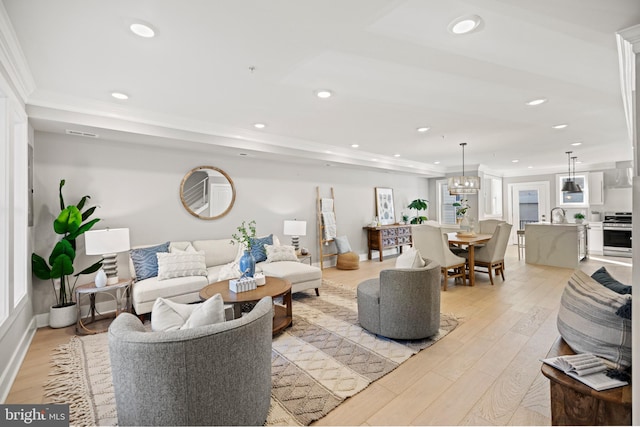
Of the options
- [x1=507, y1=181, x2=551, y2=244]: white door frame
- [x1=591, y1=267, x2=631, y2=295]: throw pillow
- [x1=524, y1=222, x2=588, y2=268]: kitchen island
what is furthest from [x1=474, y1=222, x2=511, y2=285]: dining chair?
[x1=507, y1=181, x2=551, y2=244]: white door frame

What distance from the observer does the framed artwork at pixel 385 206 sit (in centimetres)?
762

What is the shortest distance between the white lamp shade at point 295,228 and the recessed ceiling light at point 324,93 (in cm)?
260

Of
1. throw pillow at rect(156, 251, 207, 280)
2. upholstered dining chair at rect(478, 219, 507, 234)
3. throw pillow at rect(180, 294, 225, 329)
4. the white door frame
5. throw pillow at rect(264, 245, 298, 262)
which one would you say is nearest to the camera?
throw pillow at rect(180, 294, 225, 329)

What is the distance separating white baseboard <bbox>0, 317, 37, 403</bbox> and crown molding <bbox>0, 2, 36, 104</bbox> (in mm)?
2198

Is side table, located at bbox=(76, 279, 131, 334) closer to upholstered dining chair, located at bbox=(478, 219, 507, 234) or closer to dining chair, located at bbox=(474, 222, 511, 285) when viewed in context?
dining chair, located at bbox=(474, 222, 511, 285)

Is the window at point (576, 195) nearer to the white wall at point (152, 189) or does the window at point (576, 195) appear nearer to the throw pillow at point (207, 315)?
the white wall at point (152, 189)

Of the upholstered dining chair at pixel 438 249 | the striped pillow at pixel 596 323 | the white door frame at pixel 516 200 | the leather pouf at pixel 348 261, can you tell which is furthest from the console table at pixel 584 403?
the white door frame at pixel 516 200

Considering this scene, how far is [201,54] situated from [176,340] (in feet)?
6.45

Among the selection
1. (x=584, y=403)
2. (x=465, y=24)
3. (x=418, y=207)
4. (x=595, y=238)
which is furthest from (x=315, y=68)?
(x=595, y=238)

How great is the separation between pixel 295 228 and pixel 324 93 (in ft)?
9.15

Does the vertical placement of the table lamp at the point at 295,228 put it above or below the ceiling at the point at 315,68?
below

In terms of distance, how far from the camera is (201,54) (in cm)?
222

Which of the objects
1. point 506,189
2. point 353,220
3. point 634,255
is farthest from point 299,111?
point 506,189

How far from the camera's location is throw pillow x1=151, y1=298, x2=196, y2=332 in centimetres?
172
